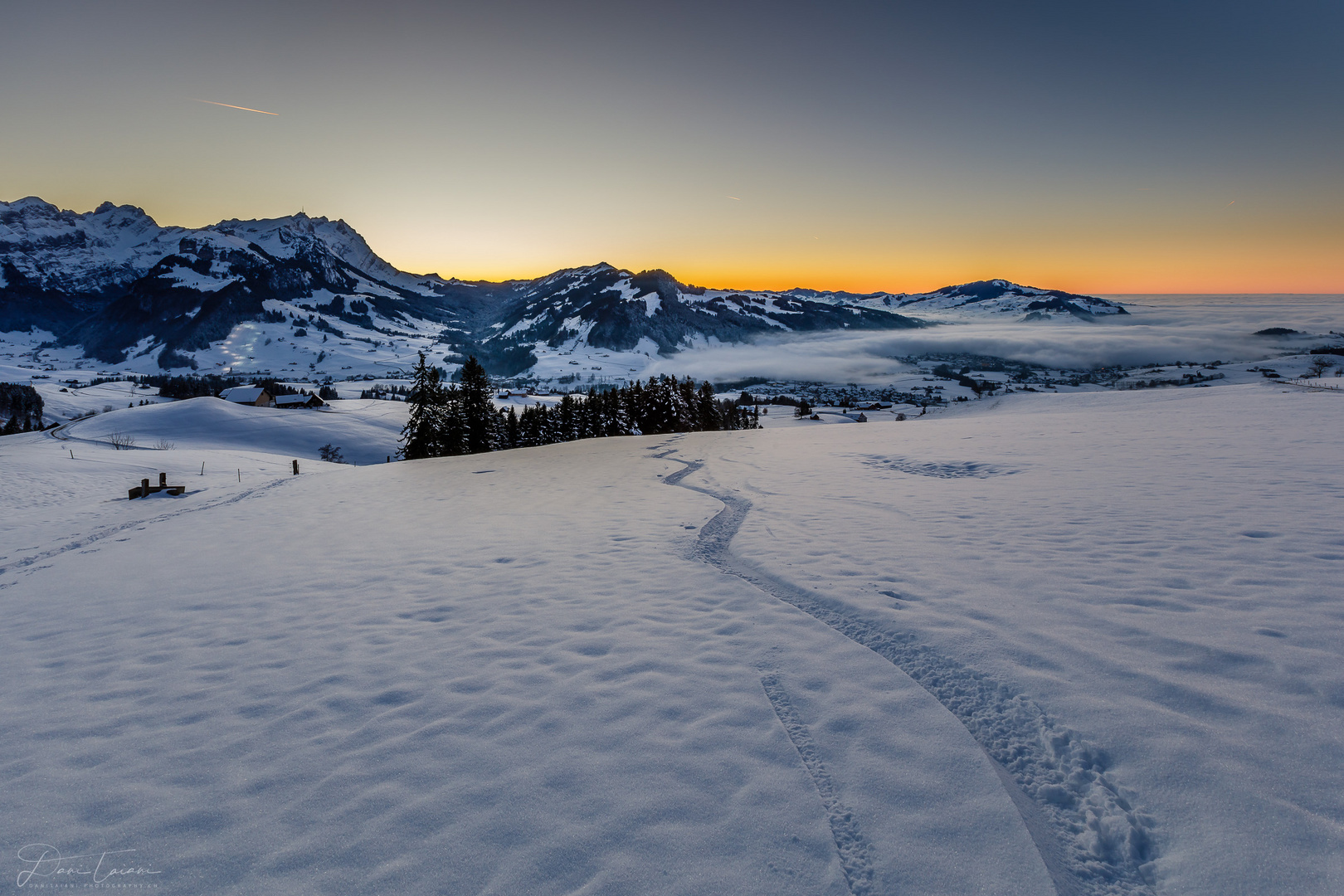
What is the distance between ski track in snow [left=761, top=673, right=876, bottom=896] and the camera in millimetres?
3334

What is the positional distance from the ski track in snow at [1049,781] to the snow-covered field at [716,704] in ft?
0.08

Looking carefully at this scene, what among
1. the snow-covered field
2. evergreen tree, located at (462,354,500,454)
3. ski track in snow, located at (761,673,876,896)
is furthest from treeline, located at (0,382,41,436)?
ski track in snow, located at (761,673,876,896)

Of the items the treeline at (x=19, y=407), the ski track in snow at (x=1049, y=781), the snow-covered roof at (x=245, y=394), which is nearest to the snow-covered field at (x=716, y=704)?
the ski track in snow at (x=1049, y=781)

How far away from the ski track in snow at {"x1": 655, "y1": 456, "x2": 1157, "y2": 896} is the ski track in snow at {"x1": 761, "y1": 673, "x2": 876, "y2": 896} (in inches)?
0.7

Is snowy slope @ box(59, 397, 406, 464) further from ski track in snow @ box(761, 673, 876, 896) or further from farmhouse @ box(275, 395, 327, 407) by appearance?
ski track in snow @ box(761, 673, 876, 896)

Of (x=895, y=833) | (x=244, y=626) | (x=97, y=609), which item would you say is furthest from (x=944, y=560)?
(x=97, y=609)

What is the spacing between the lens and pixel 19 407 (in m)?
108

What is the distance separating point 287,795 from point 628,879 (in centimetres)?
293

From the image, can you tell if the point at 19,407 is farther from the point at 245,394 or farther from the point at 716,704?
the point at 716,704

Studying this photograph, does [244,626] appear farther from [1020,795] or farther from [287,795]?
[1020,795]

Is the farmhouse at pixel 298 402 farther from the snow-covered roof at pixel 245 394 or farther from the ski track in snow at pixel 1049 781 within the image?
the ski track in snow at pixel 1049 781

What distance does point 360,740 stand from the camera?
4.96 meters

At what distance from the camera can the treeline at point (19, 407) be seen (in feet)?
328

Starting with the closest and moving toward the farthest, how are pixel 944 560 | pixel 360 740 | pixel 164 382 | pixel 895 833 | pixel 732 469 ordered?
pixel 895 833 < pixel 360 740 < pixel 944 560 < pixel 732 469 < pixel 164 382
